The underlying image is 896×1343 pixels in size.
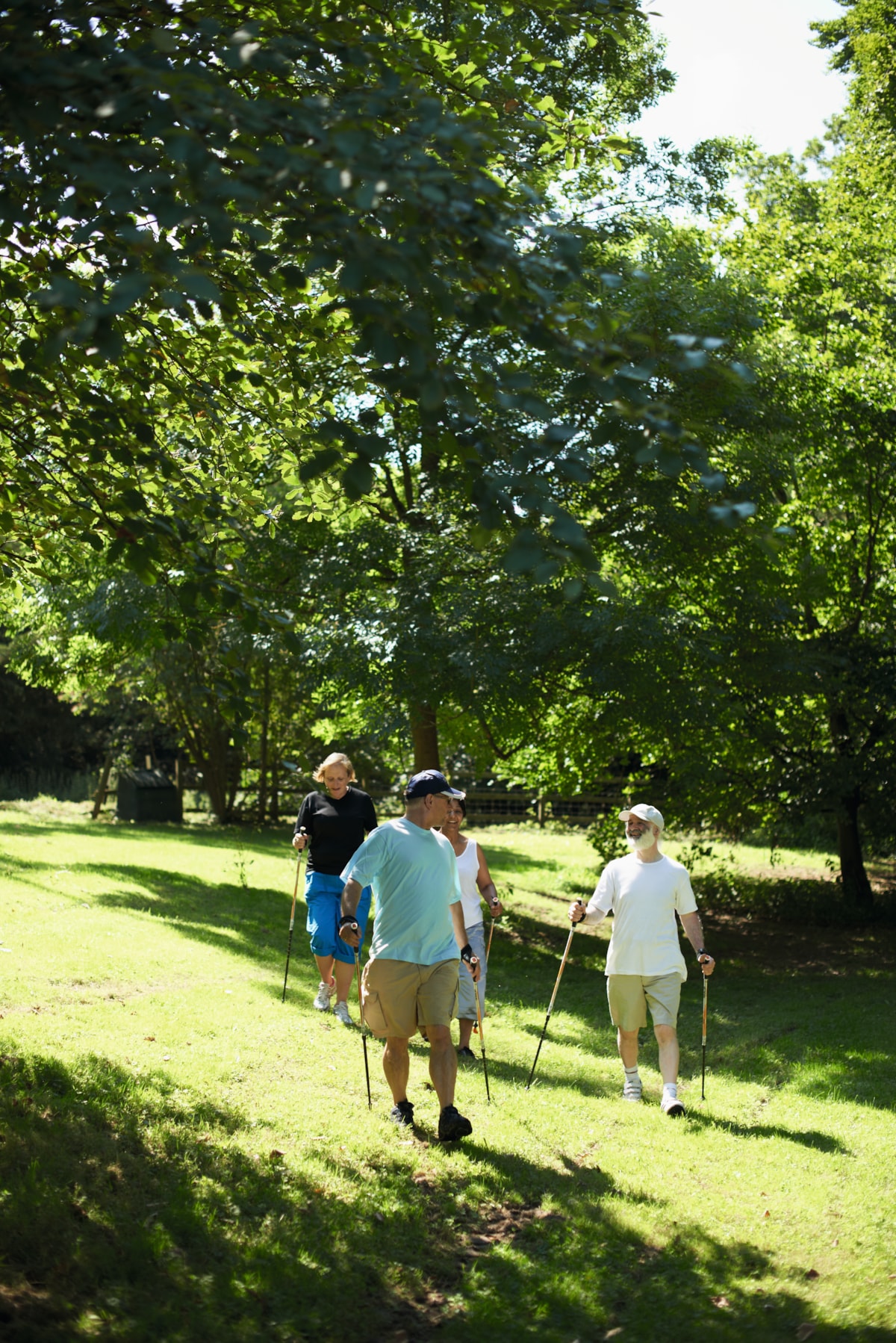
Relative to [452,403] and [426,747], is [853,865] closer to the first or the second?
[426,747]

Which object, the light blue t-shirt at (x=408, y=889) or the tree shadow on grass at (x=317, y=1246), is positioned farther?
the light blue t-shirt at (x=408, y=889)

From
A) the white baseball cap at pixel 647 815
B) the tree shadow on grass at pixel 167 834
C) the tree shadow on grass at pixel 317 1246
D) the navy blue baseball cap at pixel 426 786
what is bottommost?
the tree shadow on grass at pixel 317 1246

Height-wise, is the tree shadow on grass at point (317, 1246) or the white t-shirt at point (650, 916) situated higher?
the white t-shirt at point (650, 916)

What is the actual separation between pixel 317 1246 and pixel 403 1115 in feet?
5.38

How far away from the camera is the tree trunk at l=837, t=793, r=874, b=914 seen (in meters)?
17.9

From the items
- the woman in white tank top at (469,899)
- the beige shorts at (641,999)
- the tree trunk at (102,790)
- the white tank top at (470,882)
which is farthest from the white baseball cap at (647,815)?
the tree trunk at (102,790)

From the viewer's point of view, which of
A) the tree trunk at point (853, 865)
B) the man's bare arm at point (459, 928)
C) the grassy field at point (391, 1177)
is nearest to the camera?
the grassy field at point (391, 1177)

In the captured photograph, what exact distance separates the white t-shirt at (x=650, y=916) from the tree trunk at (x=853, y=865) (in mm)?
10568

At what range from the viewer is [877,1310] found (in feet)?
15.9

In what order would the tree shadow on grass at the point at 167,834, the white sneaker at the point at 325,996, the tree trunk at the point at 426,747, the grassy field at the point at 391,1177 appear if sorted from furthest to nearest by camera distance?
the tree shadow on grass at the point at 167,834 → the tree trunk at the point at 426,747 → the white sneaker at the point at 325,996 → the grassy field at the point at 391,1177

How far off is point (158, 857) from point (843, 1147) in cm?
1389

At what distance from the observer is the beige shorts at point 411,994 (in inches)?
256

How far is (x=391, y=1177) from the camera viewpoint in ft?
19.5

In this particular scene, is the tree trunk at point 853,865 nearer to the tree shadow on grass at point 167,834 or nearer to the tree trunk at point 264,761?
the tree shadow on grass at point 167,834
